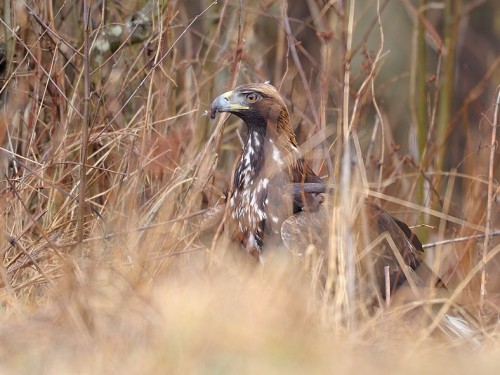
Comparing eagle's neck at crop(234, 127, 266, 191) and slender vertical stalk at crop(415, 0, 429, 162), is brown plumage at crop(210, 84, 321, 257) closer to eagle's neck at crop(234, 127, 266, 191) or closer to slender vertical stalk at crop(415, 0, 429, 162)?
eagle's neck at crop(234, 127, 266, 191)

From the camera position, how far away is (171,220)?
460 cm

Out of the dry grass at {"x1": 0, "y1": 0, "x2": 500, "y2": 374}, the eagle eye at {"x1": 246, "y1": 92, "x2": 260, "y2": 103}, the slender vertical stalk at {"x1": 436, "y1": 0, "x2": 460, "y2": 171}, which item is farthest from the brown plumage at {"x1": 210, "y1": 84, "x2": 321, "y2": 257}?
the slender vertical stalk at {"x1": 436, "y1": 0, "x2": 460, "y2": 171}

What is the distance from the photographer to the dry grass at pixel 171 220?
10.5 ft

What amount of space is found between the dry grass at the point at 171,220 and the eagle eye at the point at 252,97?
7.8 inches

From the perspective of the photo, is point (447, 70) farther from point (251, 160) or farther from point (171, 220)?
point (171, 220)

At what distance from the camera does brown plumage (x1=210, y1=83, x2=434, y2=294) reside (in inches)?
179

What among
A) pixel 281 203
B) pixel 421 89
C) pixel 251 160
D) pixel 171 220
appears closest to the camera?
pixel 171 220

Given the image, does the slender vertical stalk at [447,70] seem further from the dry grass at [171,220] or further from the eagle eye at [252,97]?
the eagle eye at [252,97]

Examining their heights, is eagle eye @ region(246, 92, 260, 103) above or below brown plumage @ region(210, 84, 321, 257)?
above

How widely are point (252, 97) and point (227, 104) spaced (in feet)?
0.44

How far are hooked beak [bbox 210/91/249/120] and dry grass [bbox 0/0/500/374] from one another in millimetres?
230

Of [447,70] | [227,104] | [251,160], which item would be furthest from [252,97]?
[447,70]

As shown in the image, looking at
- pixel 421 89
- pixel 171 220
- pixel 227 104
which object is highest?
pixel 227 104

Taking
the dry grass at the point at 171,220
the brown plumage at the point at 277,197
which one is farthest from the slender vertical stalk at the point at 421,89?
the brown plumage at the point at 277,197
